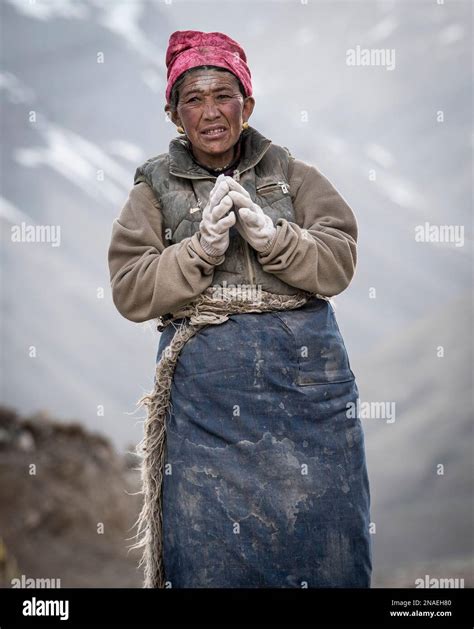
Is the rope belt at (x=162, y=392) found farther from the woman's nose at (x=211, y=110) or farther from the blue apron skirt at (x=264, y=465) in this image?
the woman's nose at (x=211, y=110)

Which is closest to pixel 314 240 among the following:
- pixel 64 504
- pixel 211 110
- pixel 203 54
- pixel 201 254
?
pixel 201 254

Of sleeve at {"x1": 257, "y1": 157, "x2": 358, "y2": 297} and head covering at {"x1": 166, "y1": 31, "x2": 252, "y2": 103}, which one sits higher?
head covering at {"x1": 166, "y1": 31, "x2": 252, "y2": 103}

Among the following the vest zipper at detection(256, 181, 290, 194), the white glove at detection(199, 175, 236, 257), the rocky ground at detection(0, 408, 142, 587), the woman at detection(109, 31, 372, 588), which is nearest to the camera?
the white glove at detection(199, 175, 236, 257)

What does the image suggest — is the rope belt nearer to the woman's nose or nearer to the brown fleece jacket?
the brown fleece jacket

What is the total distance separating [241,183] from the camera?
2463 millimetres

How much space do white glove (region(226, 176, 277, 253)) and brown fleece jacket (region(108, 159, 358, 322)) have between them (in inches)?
1.0

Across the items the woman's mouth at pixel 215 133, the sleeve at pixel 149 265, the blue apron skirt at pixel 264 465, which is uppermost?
the woman's mouth at pixel 215 133

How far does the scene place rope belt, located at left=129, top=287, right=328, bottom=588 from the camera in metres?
2.43

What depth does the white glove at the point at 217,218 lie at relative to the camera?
7.39 feet

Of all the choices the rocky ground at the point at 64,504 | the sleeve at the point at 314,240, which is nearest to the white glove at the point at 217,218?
the sleeve at the point at 314,240

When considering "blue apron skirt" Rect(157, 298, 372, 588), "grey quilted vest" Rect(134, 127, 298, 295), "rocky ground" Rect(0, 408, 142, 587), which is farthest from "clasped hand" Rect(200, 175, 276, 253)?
"rocky ground" Rect(0, 408, 142, 587)

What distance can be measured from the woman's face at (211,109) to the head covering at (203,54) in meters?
0.03

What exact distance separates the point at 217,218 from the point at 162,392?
54 centimetres

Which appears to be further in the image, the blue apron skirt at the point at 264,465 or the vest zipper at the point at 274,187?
the vest zipper at the point at 274,187
